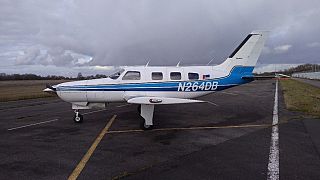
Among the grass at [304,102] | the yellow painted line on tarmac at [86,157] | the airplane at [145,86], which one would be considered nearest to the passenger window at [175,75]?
the airplane at [145,86]

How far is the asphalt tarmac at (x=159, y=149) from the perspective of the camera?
5.68 meters

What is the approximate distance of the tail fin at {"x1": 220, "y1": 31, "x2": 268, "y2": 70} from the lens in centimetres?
1324

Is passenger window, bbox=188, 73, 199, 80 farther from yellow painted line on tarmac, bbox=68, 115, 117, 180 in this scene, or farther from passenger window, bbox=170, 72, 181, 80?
yellow painted line on tarmac, bbox=68, 115, 117, 180

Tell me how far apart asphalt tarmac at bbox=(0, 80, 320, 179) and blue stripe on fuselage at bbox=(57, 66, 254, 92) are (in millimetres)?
1542

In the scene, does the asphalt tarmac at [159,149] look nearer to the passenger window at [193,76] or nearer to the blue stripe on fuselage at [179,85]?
the blue stripe on fuselage at [179,85]

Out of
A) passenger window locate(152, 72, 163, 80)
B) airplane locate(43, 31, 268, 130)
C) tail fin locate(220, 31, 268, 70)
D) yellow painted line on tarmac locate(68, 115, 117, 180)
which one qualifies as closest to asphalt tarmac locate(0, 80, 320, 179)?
yellow painted line on tarmac locate(68, 115, 117, 180)

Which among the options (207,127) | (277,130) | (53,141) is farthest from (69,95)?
(277,130)

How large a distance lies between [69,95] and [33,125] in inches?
88.7

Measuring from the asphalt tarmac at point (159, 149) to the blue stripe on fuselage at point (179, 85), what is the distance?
5.06ft

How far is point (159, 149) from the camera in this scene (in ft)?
24.6

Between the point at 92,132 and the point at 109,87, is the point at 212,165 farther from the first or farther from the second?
the point at 109,87

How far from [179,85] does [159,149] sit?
4.87 m

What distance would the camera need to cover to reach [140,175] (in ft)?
17.9

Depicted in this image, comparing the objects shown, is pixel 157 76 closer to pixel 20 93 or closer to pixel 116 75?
pixel 116 75
